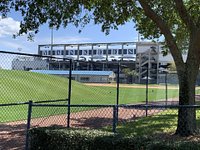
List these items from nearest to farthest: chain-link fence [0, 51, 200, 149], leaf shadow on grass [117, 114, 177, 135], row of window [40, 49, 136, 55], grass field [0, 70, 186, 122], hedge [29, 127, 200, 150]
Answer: hedge [29, 127, 200, 150] → chain-link fence [0, 51, 200, 149] → leaf shadow on grass [117, 114, 177, 135] → grass field [0, 70, 186, 122] → row of window [40, 49, 136, 55]

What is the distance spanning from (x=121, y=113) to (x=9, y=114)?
16.8ft

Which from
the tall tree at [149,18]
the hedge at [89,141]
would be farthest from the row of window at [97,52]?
the hedge at [89,141]

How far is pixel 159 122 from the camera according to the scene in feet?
47.6

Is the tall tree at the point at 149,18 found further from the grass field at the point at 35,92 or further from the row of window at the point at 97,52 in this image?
the row of window at the point at 97,52

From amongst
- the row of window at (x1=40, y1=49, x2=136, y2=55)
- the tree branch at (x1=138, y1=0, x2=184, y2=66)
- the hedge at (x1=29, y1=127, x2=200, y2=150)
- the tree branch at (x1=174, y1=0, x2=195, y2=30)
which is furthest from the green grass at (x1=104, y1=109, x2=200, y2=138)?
the row of window at (x1=40, y1=49, x2=136, y2=55)

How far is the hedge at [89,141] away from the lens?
6.24 m

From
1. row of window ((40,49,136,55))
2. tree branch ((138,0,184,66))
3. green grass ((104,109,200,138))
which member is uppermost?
row of window ((40,49,136,55))

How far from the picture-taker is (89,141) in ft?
22.6

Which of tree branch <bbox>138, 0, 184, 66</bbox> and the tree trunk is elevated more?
tree branch <bbox>138, 0, 184, 66</bbox>

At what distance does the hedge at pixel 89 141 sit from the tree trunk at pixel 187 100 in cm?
451

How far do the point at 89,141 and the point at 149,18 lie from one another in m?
7.57

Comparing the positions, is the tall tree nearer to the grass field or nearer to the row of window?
the grass field

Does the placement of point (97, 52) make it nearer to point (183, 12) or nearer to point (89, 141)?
point (183, 12)

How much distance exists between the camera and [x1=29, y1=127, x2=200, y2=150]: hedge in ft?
20.5
